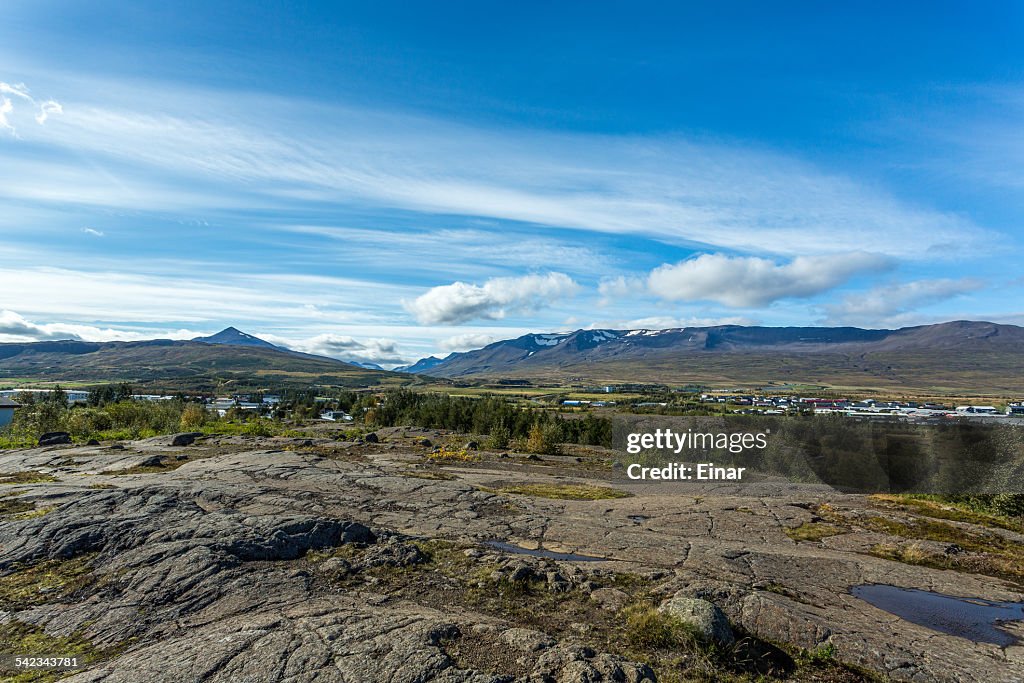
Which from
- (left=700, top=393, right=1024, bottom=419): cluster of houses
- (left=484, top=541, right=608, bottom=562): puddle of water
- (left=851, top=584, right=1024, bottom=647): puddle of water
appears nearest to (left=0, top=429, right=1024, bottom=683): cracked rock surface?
(left=484, top=541, right=608, bottom=562): puddle of water

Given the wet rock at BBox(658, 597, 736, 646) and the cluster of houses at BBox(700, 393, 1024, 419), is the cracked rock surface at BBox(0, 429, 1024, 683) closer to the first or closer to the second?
the wet rock at BBox(658, 597, 736, 646)

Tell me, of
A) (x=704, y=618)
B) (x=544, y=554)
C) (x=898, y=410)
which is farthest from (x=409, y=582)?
(x=898, y=410)

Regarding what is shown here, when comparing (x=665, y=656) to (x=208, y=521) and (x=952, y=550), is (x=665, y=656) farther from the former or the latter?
(x=952, y=550)

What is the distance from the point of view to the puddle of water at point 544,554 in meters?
16.6

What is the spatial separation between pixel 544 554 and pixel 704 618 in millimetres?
6944

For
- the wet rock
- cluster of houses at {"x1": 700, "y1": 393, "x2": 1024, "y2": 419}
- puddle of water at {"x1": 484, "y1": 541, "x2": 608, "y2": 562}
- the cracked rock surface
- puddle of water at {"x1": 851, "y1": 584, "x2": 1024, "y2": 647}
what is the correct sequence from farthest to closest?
cluster of houses at {"x1": 700, "y1": 393, "x2": 1024, "y2": 419}, puddle of water at {"x1": 484, "y1": 541, "x2": 608, "y2": 562}, puddle of water at {"x1": 851, "y1": 584, "x2": 1024, "y2": 647}, the wet rock, the cracked rock surface

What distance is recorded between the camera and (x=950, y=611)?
1405 centimetres

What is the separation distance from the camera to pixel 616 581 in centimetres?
1426

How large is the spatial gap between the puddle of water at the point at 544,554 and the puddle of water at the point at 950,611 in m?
7.82

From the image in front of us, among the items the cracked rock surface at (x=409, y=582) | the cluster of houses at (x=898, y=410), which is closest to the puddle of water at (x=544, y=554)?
the cracked rock surface at (x=409, y=582)

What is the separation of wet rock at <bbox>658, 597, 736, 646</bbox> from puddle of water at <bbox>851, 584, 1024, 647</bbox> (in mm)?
6221

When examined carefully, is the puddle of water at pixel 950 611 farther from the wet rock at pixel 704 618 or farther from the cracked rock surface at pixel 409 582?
the wet rock at pixel 704 618

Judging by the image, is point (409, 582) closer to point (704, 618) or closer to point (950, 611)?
point (704, 618)

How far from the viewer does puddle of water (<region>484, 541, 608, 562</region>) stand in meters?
16.6
